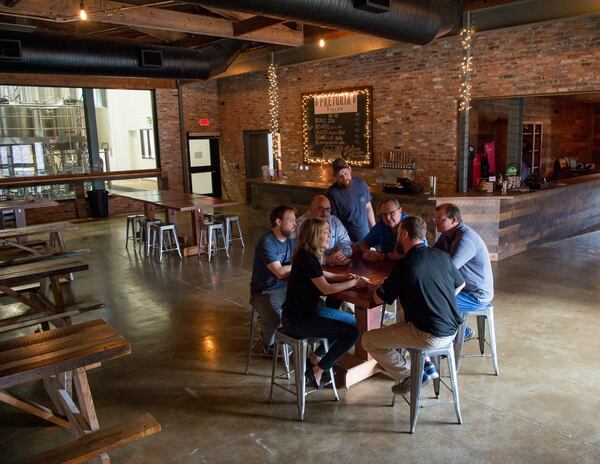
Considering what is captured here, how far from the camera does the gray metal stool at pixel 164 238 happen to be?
8.30 m

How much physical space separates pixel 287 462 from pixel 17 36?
7330 mm

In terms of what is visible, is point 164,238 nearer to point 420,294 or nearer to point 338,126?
point 338,126

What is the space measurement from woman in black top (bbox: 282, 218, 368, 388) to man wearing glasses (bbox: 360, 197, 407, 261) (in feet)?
2.65

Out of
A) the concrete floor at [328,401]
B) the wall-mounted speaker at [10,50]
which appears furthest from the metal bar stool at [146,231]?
the wall-mounted speaker at [10,50]

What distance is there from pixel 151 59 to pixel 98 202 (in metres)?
4.95

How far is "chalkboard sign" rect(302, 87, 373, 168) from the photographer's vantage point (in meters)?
10.5

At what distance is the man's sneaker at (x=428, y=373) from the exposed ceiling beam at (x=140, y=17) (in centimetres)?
566

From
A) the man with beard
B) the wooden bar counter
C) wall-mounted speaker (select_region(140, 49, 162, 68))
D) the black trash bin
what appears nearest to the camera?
the man with beard

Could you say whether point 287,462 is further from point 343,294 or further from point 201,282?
point 201,282

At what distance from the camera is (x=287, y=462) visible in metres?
3.06

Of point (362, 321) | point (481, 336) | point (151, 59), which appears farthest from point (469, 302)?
point (151, 59)

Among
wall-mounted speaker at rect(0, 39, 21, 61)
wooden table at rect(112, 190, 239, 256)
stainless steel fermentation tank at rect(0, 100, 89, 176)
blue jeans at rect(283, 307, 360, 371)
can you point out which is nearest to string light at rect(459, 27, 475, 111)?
wooden table at rect(112, 190, 239, 256)

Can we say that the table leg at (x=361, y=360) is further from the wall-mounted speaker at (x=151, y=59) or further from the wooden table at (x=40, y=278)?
the wall-mounted speaker at (x=151, y=59)

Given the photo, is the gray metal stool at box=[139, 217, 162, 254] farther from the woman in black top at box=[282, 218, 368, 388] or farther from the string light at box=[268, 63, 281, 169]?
the woman in black top at box=[282, 218, 368, 388]
